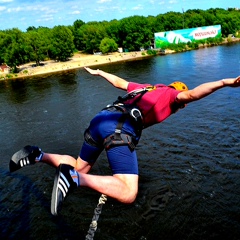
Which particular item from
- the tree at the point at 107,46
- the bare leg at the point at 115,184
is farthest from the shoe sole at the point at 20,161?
the tree at the point at 107,46

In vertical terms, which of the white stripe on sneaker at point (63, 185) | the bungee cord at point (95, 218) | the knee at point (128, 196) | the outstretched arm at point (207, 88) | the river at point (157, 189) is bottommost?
the river at point (157, 189)

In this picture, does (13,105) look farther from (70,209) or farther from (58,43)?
(58,43)

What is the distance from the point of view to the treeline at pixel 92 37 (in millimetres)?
67438

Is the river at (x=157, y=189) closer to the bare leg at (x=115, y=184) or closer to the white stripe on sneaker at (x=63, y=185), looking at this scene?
the bare leg at (x=115, y=184)

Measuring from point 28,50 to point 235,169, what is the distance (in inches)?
2588

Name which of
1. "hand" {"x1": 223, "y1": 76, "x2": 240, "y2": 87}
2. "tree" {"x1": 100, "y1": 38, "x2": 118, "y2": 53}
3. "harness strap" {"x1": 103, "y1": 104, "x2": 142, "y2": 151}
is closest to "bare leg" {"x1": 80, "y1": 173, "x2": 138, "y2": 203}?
"harness strap" {"x1": 103, "y1": 104, "x2": 142, "y2": 151}

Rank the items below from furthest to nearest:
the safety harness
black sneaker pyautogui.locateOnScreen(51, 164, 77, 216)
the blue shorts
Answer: the safety harness
the blue shorts
black sneaker pyautogui.locateOnScreen(51, 164, 77, 216)

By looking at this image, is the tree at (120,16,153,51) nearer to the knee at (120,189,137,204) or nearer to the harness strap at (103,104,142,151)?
the harness strap at (103,104,142,151)

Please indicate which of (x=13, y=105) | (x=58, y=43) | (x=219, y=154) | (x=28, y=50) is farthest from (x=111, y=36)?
(x=219, y=154)

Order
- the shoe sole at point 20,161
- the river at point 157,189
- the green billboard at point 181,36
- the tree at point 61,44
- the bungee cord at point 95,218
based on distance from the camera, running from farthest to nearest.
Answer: the green billboard at point 181,36 < the tree at point 61,44 < the river at point 157,189 < the bungee cord at point 95,218 < the shoe sole at point 20,161

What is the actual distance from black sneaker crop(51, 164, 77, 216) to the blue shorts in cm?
89

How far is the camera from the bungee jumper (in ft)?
15.2

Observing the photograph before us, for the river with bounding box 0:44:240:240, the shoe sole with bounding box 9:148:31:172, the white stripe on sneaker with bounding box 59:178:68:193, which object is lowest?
the river with bounding box 0:44:240:240

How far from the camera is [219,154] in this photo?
457 inches
